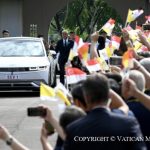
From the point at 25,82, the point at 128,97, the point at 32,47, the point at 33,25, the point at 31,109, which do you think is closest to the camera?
the point at 31,109

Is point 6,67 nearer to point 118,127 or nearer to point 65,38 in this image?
point 65,38

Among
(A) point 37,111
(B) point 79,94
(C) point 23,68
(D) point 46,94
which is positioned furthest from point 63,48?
(A) point 37,111

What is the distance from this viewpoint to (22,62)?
1673 centimetres

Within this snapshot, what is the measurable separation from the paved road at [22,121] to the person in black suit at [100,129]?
11.4ft

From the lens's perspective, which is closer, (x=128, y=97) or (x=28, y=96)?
(x=128, y=97)

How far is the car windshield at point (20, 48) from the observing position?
57.0 ft

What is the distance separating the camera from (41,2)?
37.0 m

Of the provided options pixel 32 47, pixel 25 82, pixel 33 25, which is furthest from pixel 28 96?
pixel 33 25

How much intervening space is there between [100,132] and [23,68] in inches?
499

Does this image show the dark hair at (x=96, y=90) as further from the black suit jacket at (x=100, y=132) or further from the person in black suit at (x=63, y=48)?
the person in black suit at (x=63, y=48)

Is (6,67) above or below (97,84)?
below

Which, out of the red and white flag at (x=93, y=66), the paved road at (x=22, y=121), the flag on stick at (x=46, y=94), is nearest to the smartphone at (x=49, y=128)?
the flag on stick at (x=46, y=94)

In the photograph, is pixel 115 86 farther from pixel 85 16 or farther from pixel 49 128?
pixel 85 16

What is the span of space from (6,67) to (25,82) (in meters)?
0.60
